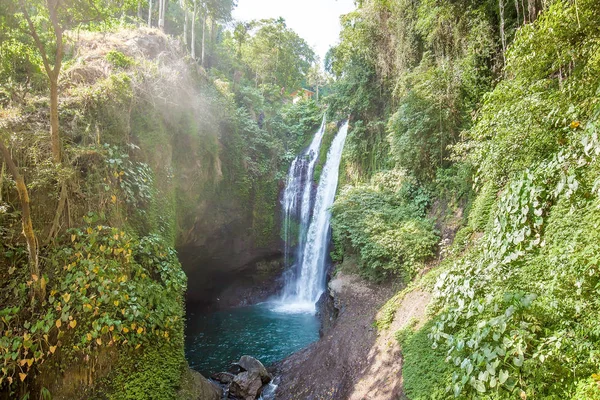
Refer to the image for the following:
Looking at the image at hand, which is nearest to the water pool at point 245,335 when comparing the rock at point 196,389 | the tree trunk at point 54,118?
the rock at point 196,389

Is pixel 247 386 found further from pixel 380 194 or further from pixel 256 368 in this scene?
pixel 380 194

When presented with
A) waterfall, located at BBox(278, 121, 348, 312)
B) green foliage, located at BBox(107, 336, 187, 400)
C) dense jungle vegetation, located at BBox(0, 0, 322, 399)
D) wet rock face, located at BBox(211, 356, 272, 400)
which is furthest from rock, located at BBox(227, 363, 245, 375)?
waterfall, located at BBox(278, 121, 348, 312)

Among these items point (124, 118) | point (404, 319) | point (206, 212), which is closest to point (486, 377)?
point (404, 319)

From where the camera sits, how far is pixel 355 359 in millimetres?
7133

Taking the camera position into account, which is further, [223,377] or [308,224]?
[308,224]

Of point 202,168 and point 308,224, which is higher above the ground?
point 202,168

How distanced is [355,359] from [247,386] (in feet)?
8.77

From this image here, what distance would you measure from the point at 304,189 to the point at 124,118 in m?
→ 9.70

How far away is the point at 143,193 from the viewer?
7.23m

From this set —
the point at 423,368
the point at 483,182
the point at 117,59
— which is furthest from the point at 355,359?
the point at 117,59

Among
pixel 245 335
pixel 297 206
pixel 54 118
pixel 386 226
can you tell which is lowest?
pixel 245 335

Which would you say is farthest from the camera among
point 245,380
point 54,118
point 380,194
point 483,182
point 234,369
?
point 380,194

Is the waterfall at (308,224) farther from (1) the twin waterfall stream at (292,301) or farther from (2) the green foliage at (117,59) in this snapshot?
(2) the green foliage at (117,59)

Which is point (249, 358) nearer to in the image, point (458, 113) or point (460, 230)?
point (460, 230)
